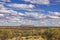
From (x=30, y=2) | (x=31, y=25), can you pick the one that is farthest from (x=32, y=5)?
(x=31, y=25)

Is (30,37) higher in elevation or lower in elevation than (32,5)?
lower

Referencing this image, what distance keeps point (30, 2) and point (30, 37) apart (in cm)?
88

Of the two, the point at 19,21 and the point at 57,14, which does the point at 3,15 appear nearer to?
the point at 19,21

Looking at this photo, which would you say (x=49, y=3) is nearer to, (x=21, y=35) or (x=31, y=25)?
(x=31, y=25)

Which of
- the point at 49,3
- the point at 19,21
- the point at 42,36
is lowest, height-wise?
the point at 42,36

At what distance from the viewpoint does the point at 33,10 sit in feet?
18.7

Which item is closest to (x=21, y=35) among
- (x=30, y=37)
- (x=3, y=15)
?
(x=30, y=37)

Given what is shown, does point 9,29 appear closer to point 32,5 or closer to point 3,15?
point 3,15

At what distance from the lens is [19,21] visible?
5.68 metres

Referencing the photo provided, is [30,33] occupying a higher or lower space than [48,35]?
higher

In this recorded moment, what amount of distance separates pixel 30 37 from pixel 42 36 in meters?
0.30

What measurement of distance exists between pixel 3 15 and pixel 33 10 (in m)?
Result: 0.76

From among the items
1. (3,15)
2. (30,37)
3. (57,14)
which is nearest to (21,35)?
(30,37)

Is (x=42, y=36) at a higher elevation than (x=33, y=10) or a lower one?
lower
